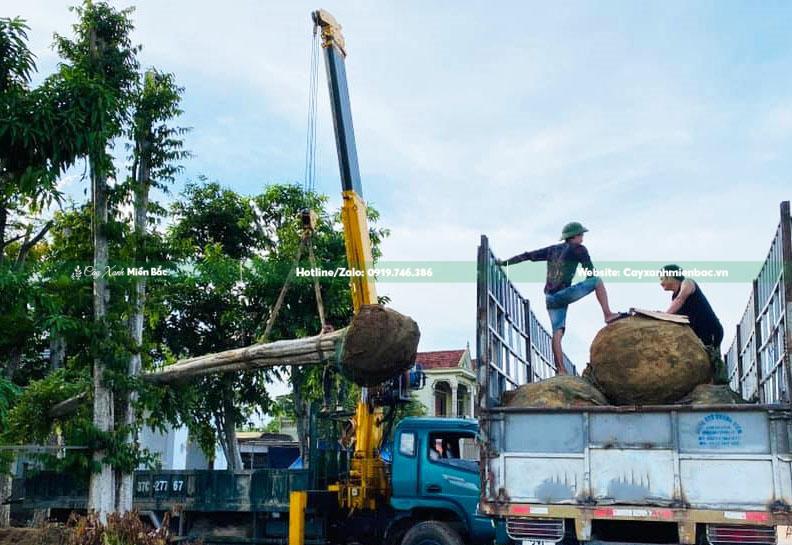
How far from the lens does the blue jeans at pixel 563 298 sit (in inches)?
349

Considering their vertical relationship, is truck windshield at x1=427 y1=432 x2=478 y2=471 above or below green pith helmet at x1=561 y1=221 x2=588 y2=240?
below

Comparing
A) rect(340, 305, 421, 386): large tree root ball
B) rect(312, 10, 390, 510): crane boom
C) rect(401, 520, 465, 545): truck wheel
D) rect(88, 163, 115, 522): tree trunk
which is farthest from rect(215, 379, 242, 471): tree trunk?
rect(401, 520, 465, 545): truck wheel

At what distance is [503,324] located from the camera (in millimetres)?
9031

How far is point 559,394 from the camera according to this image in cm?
765

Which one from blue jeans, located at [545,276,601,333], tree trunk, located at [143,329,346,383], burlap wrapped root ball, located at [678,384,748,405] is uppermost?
blue jeans, located at [545,276,601,333]

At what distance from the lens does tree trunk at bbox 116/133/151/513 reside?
13453mm

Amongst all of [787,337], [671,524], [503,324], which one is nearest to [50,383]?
[503,324]

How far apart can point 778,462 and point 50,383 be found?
1289 centimetres

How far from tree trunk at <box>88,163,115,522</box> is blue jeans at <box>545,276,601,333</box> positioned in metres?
7.39

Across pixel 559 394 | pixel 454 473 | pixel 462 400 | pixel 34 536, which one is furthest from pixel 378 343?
pixel 462 400

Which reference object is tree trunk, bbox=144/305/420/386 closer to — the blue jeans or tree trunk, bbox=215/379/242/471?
the blue jeans

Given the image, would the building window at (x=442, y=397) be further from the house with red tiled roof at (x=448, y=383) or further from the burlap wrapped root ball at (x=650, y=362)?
the burlap wrapped root ball at (x=650, y=362)

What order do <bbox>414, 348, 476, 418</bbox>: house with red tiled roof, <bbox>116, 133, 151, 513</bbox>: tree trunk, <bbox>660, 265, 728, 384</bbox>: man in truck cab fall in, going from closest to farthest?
<bbox>660, 265, 728, 384</bbox>: man in truck cab, <bbox>116, 133, 151, 513</bbox>: tree trunk, <bbox>414, 348, 476, 418</bbox>: house with red tiled roof

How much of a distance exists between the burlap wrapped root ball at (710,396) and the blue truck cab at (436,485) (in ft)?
13.6
